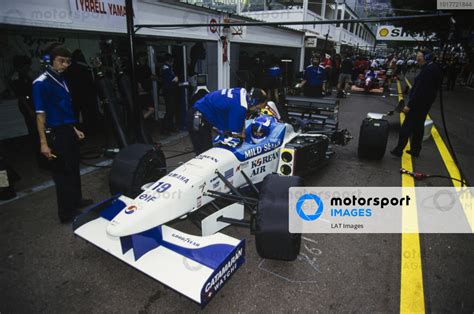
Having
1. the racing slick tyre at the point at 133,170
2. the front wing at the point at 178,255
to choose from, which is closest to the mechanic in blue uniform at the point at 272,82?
the racing slick tyre at the point at 133,170

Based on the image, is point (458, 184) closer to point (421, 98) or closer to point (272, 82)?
point (421, 98)

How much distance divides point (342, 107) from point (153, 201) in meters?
10.7

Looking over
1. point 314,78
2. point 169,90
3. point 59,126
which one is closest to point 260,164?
point 59,126

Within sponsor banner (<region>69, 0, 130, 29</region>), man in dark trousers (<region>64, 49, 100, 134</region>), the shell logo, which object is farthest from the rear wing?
the shell logo

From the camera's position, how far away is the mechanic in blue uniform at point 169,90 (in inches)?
279

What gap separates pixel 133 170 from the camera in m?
3.38

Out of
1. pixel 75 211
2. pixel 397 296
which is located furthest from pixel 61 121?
pixel 397 296

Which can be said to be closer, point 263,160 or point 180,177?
point 180,177

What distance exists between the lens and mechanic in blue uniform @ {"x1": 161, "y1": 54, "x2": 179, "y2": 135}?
709 cm

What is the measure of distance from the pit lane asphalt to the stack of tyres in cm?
249

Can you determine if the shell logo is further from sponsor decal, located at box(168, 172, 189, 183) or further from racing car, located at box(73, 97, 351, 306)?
sponsor decal, located at box(168, 172, 189, 183)

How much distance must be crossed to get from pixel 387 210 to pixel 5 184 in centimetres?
527

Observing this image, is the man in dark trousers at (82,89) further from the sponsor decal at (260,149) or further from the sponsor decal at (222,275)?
the sponsor decal at (222,275)

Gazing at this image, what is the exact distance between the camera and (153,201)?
2.68 m
